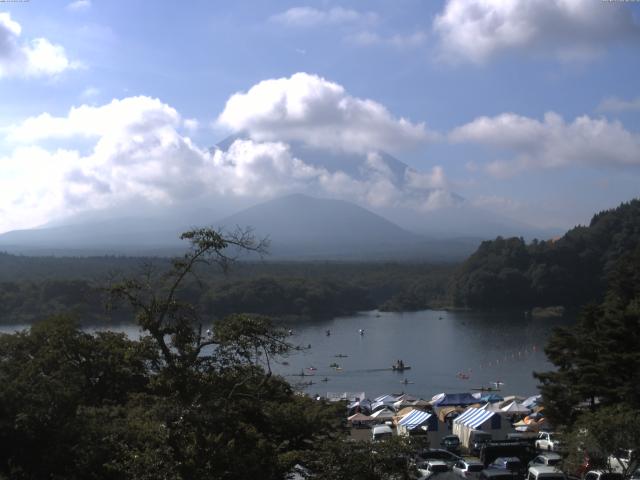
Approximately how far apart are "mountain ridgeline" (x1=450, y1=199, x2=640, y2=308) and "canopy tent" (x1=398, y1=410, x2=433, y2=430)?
1198 inches

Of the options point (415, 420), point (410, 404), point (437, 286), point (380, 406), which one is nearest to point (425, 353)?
point (380, 406)

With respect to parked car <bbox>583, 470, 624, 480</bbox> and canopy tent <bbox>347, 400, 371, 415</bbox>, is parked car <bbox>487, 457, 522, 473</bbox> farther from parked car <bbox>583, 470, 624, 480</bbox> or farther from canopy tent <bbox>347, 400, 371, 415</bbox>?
canopy tent <bbox>347, 400, 371, 415</bbox>

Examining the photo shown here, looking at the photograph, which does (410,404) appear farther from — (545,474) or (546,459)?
(545,474)

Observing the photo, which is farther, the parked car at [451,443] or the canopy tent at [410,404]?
the canopy tent at [410,404]

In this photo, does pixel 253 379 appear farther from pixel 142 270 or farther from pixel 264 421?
pixel 264 421

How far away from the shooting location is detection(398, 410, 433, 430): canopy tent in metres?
11.9

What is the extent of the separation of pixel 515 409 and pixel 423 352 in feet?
45.7

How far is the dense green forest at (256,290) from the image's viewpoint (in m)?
34.5

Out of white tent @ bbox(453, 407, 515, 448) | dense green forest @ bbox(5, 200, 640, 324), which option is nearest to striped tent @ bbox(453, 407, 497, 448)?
white tent @ bbox(453, 407, 515, 448)

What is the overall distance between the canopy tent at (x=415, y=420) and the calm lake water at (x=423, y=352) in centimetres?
414

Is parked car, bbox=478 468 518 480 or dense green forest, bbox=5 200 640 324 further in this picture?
dense green forest, bbox=5 200 640 324

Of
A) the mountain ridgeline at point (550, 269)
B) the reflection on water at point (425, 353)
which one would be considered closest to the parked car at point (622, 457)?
the reflection on water at point (425, 353)

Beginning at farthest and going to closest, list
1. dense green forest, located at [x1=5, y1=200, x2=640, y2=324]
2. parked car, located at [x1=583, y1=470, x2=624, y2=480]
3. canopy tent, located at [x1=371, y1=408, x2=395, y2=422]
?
dense green forest, located at [x1=5, y1=200, x2=640, y2=324] < canopy tent, located at [x1=371, y1=408, x2=395, y2=422] < parked car, located at [x1=583, y1=470, x2=624, y2=480]

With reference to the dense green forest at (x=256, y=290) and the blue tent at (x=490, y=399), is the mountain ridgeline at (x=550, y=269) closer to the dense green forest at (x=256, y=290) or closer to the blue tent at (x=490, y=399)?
the dense green forest at (x=256, y=290)
